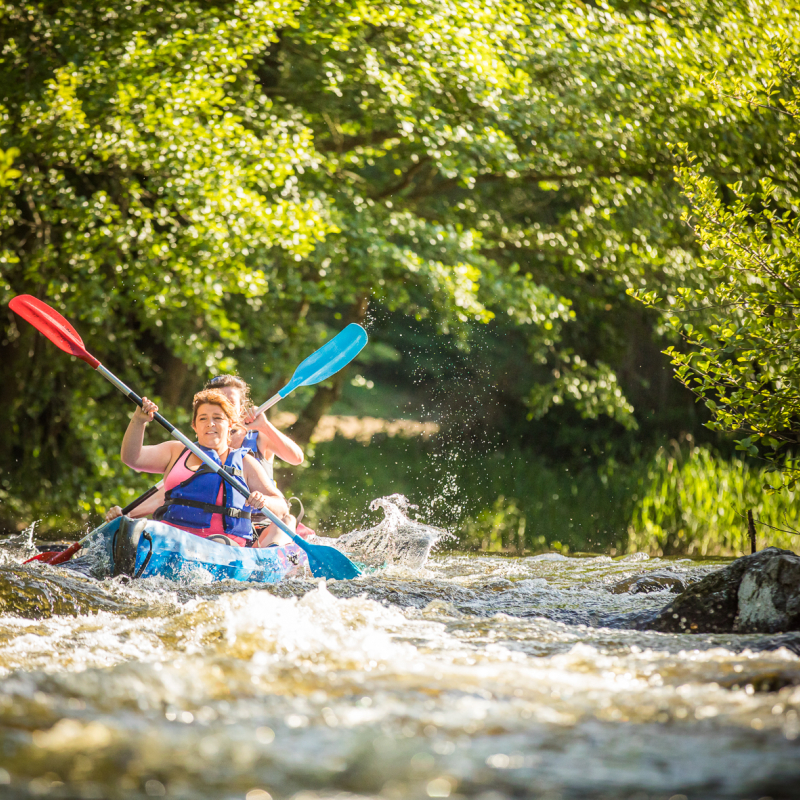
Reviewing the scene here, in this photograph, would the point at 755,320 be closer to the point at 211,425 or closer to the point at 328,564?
the point at 328,564

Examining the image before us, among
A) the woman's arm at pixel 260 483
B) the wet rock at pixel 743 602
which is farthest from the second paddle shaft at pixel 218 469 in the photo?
the wet rock at pixel 743 602

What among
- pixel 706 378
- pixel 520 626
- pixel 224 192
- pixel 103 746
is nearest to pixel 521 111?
pixel 224 192

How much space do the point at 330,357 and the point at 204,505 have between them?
71.1 inches

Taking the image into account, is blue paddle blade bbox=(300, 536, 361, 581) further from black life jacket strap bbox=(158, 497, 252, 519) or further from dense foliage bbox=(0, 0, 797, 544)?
dense foliage bbox=(0, 0, 797, 544)

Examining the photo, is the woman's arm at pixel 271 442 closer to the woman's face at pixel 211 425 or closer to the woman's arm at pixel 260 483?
the woman's arm at pixel 260 483

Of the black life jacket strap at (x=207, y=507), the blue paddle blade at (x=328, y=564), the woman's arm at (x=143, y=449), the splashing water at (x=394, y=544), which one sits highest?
the woman's arm at (x=143, y=449)

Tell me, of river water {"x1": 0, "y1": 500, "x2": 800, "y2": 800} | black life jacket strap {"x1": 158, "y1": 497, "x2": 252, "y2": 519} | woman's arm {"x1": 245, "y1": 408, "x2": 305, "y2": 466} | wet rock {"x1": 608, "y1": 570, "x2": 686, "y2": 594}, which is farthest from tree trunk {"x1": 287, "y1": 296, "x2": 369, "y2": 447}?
river water {"x1": 0, "y1": 500, "x2": 800, "y2": 800}

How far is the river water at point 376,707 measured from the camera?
1370 mm

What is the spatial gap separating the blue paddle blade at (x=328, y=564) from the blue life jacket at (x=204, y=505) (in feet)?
1.15

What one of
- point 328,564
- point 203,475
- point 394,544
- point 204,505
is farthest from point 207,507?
point 394,544

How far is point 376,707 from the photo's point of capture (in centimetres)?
175

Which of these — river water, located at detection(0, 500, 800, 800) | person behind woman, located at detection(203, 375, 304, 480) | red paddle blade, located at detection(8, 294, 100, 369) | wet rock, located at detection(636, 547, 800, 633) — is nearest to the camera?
river water, located at detection(0, 500, 800, 800)

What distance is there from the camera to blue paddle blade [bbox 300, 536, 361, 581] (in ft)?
13.7

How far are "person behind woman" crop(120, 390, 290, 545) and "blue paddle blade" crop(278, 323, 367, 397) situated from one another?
1207 mm
